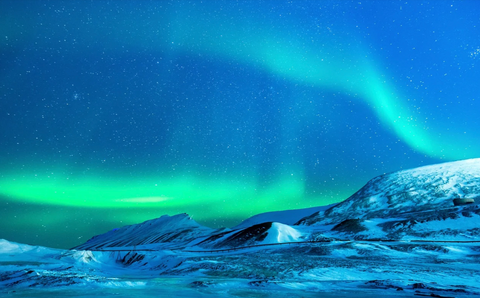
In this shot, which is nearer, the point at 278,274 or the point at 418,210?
the point at 278,274

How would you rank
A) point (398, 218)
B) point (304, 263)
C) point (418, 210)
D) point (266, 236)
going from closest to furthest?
point (304, 263) < point (266, 236) < point (398, 218) < point (418, 210)

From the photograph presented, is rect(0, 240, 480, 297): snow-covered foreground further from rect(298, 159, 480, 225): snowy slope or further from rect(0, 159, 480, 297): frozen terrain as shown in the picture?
rect(298, 159, 480, 225): snowy slope

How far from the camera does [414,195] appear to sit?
168250mm

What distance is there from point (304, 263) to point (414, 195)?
133346 millimetres

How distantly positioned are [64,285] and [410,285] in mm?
31426

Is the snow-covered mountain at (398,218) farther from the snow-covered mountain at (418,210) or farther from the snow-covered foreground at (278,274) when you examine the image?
the snow-covered foreground at (278,274)

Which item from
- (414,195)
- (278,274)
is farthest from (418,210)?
(278,274)

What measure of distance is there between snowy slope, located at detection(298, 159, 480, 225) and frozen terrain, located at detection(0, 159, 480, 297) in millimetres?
1012

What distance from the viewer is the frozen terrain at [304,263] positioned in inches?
1216

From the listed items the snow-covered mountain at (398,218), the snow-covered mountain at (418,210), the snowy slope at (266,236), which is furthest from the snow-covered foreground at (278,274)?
the snow-covered mountain at (418,210)

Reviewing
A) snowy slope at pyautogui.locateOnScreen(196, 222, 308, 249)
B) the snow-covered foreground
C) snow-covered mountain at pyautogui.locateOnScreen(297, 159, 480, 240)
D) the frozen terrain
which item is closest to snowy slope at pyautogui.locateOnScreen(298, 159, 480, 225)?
snow-covered mountain at pyautogui.locateOnScreen(297, 159, 480, 240)

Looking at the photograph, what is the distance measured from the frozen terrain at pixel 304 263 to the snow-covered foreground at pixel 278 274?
4.3 inches

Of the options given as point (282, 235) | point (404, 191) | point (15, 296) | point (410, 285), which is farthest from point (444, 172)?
point (15, 296)

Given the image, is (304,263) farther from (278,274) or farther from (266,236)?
(266,236)
